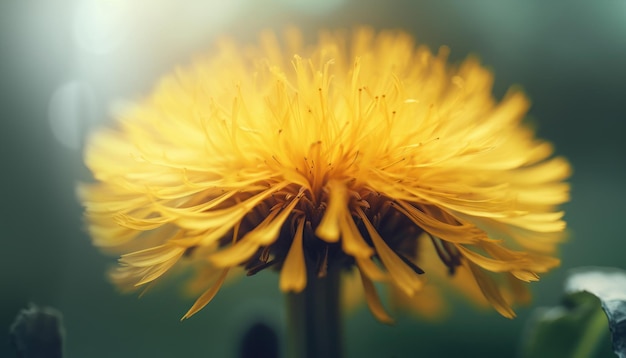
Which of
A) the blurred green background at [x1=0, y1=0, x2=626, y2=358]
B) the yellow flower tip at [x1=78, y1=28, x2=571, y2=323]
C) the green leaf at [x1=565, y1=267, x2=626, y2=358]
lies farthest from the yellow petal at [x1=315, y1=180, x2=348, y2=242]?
the blurred green background at [x1=0, y1=0, x2=626, y2=358]

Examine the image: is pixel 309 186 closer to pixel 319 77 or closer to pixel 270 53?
pixel 319 77

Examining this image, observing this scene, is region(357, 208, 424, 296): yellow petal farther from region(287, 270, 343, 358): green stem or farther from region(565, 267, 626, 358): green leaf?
region(565, 267, 626, 358): green leaf

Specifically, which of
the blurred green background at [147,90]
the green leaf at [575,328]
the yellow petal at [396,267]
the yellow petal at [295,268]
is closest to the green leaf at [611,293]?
the green leaf at [575,328]

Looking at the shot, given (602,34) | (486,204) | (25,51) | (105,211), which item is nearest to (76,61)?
(25,51)

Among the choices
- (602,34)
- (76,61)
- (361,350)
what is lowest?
(361,350)

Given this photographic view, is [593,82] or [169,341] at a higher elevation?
[593,82]

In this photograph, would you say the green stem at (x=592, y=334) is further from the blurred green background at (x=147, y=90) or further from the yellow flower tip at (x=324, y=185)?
the blurred green background at (x=147, y=90)
